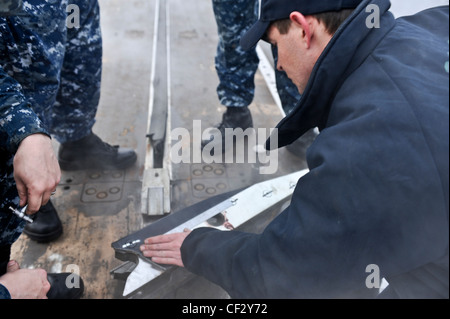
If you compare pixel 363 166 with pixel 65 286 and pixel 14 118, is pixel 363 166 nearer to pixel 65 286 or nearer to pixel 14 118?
pixel 14 118

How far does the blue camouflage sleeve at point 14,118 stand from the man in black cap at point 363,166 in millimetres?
667

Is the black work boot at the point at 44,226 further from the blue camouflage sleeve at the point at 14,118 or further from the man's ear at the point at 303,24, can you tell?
the man's ear at the point at 303,24

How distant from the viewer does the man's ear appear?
0.93 metres

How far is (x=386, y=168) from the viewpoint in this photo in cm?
71

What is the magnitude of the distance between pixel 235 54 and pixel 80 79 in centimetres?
86

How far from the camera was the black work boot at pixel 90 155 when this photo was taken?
1971 mm

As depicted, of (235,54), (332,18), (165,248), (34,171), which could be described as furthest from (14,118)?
(235,54)

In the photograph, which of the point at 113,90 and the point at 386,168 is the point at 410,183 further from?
the point at 113,90

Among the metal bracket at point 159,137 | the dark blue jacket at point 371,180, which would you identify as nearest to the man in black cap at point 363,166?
the dark blue jacket at point 371,180

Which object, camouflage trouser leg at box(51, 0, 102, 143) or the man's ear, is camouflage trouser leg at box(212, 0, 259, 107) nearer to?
camouflage trouser leg at box(51, 0, 102, 143)

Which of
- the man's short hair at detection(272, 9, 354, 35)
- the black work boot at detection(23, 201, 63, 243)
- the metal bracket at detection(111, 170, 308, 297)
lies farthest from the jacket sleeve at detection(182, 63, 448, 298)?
the black work boot at detection(23, 201, 63, 243)

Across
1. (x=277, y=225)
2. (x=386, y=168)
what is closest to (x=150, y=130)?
(x=277, y=225)

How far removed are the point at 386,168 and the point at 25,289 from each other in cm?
97

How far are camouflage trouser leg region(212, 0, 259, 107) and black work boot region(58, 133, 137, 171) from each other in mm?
708
